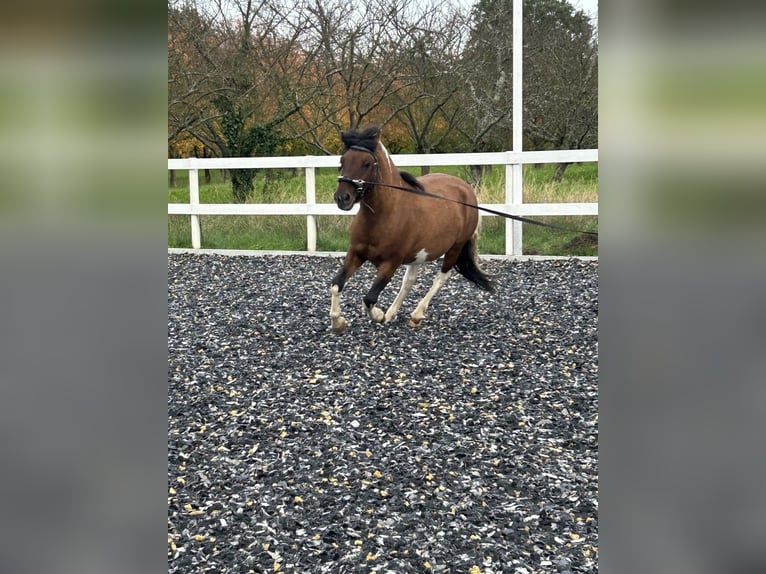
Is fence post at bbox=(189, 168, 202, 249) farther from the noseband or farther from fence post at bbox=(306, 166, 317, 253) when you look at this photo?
the noseband

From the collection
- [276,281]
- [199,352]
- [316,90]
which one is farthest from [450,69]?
[199,352]

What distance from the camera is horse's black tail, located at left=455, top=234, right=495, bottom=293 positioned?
6609 mm

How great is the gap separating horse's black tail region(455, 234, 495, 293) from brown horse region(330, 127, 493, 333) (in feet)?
0.41

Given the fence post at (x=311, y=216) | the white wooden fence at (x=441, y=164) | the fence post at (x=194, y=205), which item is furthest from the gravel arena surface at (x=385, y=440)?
the fence post at (x=194, y=205)

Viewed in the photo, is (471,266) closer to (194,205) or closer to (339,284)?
(339,284)

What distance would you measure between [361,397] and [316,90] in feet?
36.7

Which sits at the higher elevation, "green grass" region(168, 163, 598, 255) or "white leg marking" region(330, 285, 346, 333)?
"green grass" region(168, 163, 598, 255)

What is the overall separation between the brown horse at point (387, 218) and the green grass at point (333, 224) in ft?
13.8

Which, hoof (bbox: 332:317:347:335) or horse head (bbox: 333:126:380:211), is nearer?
horse head (bbox: 333:126:380:211)

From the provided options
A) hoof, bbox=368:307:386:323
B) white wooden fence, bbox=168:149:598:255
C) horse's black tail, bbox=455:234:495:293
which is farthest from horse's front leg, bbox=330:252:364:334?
white wooden fence, bbox=168:149:598:255

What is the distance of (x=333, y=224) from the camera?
11828 mm

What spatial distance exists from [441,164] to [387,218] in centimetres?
465

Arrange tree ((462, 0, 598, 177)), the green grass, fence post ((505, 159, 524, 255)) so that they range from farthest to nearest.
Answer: tree ((462, 0, 598, 177)), the green grass, fence post ((505, 159, 524, 255))
